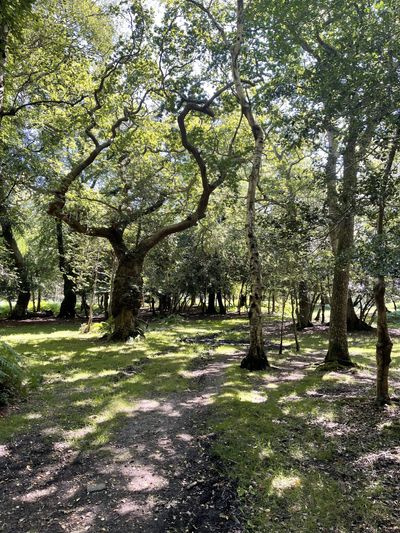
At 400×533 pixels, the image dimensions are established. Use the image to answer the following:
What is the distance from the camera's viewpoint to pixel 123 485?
4.83 meters

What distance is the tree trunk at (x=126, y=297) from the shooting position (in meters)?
17.0

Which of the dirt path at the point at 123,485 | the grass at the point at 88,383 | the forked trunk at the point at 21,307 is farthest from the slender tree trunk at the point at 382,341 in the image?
the forked trunk at the point at 21,307

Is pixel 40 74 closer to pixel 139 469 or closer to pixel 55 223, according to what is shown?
pixel 139 469

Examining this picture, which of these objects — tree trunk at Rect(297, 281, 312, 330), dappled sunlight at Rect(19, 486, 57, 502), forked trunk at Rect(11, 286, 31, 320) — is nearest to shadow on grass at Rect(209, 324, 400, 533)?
dappled sunlight at Rect(19, 486, 57, 502)

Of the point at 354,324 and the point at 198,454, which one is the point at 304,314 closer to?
the point at 354,324

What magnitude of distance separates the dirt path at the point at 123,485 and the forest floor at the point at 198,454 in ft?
0.05

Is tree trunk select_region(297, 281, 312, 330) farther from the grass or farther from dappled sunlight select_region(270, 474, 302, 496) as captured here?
dappled sunlight select_region(270, 474, 302, 496)

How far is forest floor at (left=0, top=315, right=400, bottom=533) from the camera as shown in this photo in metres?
4.21

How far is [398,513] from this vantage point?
4.25 m

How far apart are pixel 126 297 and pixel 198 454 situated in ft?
38.5

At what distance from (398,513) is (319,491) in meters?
0.90

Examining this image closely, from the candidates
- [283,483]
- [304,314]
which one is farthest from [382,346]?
[304,314]

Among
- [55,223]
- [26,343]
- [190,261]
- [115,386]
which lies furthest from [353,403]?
[55,223]

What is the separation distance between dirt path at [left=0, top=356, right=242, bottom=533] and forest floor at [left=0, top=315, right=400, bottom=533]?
16 millimetres
